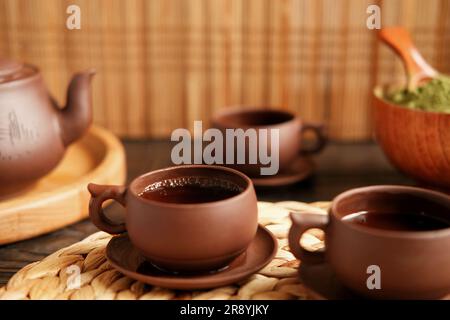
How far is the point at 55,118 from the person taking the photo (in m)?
1.01

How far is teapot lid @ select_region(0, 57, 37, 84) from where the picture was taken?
947mm

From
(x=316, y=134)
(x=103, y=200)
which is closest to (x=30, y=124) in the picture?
(x=103, y=200)

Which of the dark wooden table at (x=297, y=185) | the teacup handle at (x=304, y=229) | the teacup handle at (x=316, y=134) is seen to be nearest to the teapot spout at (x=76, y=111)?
the dark wooden table at (x=297, y=185)

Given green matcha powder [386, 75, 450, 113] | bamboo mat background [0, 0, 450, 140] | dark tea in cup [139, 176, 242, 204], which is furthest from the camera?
bamboo mat background [0, 0, 450, 140]

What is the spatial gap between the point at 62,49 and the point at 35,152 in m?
0.48

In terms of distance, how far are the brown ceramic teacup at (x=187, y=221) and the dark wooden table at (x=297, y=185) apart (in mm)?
195

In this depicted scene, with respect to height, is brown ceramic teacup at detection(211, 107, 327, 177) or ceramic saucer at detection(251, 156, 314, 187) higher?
brown ceramic teacup at detection(211, 107, 327, 177)

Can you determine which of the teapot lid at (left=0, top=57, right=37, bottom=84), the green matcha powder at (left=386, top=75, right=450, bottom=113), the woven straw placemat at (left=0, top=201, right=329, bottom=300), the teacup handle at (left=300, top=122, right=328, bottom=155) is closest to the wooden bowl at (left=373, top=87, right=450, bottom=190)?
the green matcha powder at (left=386, top=75, right=450, bottom=113)

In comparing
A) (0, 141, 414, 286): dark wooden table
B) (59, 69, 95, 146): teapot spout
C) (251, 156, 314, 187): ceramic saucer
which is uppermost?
(59, 69, 95, 146): teapot spout

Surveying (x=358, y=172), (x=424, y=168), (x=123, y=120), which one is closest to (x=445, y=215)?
(x=424, y=168)

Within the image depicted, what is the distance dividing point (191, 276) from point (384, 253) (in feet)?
0.65

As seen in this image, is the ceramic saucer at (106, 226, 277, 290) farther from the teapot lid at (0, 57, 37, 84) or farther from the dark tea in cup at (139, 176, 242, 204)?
the teapot lid at (0, 57, 37, 84)

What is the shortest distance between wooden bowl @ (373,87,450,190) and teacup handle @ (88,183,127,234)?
449 millimetres

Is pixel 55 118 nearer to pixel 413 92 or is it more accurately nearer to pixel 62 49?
pixel 62 49
